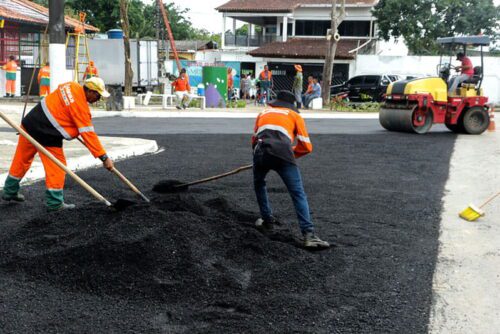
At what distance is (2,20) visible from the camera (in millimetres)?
24719

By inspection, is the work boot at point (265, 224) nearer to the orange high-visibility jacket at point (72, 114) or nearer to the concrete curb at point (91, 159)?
the orange high-visibility jacket at point (72, 114)

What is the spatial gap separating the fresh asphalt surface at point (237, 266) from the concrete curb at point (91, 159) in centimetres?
47

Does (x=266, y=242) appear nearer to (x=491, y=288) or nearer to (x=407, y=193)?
(x=491, y=288)

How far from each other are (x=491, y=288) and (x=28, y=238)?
12.9 feet

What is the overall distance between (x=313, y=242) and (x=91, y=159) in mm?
5427

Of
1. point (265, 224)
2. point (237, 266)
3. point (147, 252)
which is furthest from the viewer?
point (265, 224)

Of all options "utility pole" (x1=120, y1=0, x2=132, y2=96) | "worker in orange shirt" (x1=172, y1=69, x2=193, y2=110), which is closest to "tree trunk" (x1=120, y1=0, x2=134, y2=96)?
"utility pole" (x1=120, y1=0, x2=132, y2=96)

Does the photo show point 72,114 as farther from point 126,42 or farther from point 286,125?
point 126,42

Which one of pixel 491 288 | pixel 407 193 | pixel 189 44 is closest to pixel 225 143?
pixel 407 193

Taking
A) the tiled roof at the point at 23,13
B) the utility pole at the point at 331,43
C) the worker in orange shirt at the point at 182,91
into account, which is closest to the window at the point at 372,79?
the utility pole at the point at 331,43

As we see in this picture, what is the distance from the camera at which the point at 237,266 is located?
515cm

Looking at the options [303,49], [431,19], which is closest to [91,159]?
[303,49]

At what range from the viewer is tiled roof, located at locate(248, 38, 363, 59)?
135 feet

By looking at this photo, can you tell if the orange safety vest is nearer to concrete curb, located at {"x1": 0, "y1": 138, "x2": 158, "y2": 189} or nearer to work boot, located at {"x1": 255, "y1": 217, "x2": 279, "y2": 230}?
work boot, located at {"x1": 255, "y1": 217, "x2": 279, "y2": 230}
